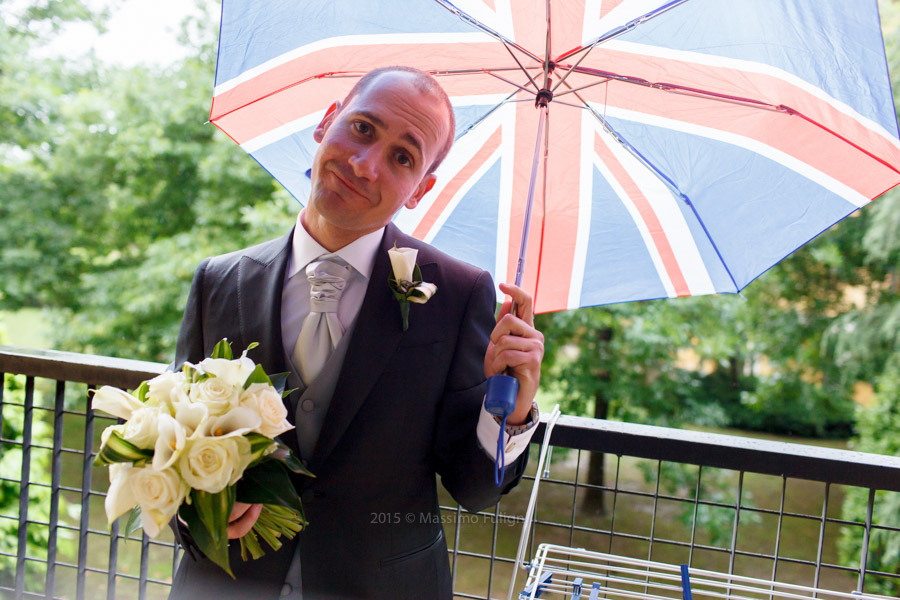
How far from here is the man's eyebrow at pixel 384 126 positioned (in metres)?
1.45

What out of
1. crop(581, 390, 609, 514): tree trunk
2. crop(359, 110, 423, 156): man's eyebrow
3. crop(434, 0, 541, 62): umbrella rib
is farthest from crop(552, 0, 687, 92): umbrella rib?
crop(581, 390, 609, 514): tree trunk

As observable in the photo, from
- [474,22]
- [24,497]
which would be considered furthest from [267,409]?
[24,497]

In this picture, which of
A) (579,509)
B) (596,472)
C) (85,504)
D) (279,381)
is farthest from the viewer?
(579,509)

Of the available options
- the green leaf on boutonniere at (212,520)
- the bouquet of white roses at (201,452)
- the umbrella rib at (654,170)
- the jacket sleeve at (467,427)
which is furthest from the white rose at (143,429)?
the umbrella rib at (654,170)

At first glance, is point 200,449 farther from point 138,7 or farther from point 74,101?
point 138,7

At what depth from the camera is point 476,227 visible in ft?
6.31

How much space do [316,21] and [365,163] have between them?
1.84 feet

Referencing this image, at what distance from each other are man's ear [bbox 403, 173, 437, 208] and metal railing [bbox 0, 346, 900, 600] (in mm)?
826

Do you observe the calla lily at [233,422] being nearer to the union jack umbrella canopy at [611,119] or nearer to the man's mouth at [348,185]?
the man's mouth at [348,185]

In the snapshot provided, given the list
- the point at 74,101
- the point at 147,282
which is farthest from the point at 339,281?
the point at 74,101

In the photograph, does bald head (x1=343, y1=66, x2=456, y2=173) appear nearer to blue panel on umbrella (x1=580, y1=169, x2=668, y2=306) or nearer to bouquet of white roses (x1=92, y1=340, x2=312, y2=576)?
blue panel on umbrella (x1=580, y1=169, x2=668, y2=306)

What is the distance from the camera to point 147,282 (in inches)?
300

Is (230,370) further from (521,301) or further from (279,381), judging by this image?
(521,301)

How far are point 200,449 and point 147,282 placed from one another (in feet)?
23.9
